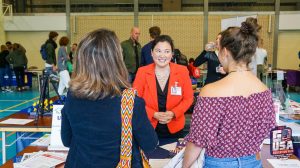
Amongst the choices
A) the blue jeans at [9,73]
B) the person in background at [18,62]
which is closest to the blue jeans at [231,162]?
the person in background at [18,62]

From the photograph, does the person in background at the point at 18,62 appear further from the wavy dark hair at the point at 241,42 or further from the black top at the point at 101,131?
the wavy dark hair at the point at 241,42

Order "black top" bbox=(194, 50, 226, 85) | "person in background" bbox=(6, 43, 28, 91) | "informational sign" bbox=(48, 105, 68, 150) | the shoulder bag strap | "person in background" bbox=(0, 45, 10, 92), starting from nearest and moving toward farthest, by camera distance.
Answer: the shoulder bag strap < "informational sign" bbox=(48, 105, 68, 150) < "black top" bbox=(194, 50, 226, 85) < "person in background" bbox=(6, 43, 28, 91) < "person in background" bbox=(0, 45, 10, 92)

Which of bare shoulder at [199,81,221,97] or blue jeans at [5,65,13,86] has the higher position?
bare shoulder at [199,81,221,97]

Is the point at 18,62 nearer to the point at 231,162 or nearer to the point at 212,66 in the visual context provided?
the point at 212,66

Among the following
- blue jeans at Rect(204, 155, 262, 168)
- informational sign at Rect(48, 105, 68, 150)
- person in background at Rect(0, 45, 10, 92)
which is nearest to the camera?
blue jeans at Rect(204, 155, 262, 168)

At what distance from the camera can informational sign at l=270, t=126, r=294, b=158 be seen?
5.96 ft

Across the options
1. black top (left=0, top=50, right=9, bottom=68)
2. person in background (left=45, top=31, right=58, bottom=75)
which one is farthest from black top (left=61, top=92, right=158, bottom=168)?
black top (left=0, top=50, right=9, bottom=68)

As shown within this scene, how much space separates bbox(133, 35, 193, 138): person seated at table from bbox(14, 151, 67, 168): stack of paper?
0.74 meters

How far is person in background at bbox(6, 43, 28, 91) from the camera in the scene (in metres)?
10.1

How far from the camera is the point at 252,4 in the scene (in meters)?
13.9

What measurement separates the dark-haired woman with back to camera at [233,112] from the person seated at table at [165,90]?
1.03 metres

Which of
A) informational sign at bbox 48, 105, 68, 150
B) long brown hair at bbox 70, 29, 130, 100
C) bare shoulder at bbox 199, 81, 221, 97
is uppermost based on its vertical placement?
long brown hair at bbox 70, 29, 130, 100

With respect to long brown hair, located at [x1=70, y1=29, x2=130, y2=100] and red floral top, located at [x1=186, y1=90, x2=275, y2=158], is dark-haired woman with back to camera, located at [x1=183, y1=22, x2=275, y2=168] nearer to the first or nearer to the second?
red floral top, located at [x1=186, y1=90, x2=275, y2=158]

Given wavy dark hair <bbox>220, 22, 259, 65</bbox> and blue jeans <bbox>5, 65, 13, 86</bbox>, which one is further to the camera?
blue jeans <bbox>5, 65, 13, 86</bbox>
